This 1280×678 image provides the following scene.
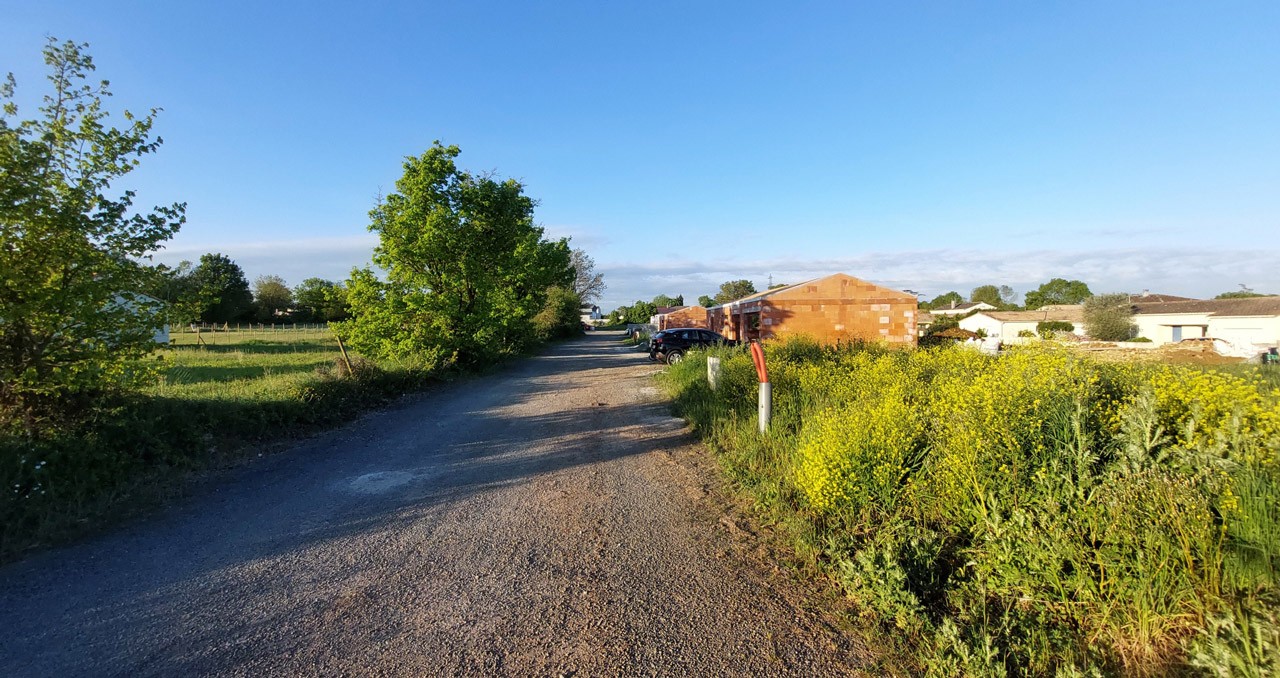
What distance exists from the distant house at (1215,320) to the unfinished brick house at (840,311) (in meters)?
25.4

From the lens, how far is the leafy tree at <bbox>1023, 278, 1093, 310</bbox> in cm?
9750

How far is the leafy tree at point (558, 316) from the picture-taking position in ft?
134

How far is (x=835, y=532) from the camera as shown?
4.20 metres

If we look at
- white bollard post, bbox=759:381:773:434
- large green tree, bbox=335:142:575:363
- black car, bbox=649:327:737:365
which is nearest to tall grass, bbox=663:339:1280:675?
white bollard post, bbox=759:381:773:434

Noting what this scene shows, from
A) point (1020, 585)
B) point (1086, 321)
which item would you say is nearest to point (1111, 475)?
point (1020, 585)

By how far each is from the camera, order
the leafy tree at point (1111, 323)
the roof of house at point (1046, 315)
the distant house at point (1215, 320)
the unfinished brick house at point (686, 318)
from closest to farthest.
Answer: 1. the distant house at point (1215, 320)
2. the leafy tree at point (1111, 323)
3. the unfinished brick house at point (686, 318)
4. the roof of house at point (1046, 315)

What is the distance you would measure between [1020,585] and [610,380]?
13.3m

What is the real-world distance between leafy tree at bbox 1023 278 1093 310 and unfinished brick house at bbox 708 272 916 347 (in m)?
91.3

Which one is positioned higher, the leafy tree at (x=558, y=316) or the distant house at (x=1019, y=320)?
the leafy tree at (x=558, y=316)

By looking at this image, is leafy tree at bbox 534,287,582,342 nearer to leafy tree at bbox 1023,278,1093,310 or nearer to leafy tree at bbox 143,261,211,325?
leafy tree at bbox 143,261,211,325

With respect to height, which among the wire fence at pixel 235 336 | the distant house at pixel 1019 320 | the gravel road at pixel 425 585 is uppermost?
the wire fence at pixel 235 336

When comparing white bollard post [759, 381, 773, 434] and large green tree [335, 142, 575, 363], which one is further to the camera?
large green tree [335, 142, 575, 363]

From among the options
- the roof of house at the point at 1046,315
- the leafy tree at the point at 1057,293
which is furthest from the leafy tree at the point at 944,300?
the roof of house at the point at 1046,315

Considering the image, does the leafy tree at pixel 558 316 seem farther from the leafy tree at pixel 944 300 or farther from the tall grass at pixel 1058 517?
the leafy tree at pixel 944 300
